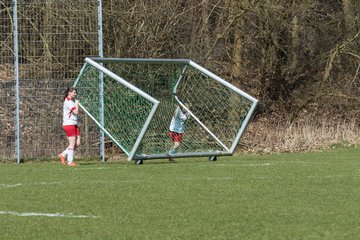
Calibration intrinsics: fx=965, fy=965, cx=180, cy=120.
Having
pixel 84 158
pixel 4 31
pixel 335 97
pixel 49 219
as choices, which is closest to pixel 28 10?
pixel 4 31

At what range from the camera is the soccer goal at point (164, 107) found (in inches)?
775

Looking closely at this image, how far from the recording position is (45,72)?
24.8 m

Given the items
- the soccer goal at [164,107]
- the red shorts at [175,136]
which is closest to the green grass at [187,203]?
the soccer goal at [164,107]

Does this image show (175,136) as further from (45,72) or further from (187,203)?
(187,203)

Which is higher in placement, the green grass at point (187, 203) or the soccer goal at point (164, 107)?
the green grass at point (187, 203)

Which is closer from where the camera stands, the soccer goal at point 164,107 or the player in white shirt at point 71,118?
the player in white shirt at point 71,118

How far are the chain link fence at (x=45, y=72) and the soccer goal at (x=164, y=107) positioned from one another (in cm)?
193

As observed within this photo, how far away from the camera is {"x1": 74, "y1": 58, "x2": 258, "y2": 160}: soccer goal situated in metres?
19.7

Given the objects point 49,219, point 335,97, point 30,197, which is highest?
point 49,219

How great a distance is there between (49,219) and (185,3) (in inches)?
822

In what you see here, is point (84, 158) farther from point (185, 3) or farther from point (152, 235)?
point (152, 235)

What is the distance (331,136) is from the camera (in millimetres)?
27328

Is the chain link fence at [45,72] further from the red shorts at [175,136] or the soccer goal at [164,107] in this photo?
the red shorts at [175,136]

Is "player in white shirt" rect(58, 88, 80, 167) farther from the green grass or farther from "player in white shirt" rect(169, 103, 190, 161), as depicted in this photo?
the green grass
